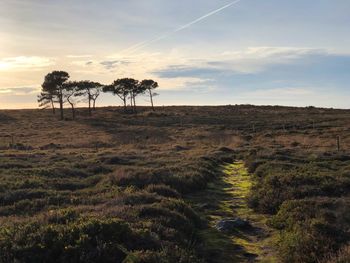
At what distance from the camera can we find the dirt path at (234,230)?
9758mm

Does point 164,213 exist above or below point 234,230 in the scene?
above

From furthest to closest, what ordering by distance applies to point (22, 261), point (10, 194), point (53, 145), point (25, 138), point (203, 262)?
point (25, 138) < point (53, 145) < point (10, 194) < point (203, 262) < point (22, 261)

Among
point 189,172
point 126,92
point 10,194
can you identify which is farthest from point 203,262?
point 126,92

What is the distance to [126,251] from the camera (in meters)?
7.67

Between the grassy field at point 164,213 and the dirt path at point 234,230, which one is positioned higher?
the grassy field at point 164,213

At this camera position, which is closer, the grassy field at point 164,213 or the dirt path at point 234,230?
the grassy field at point 164,213

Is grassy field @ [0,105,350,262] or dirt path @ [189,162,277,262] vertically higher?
grassy field @ [0,105,350,262]

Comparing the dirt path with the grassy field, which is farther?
the dirt path

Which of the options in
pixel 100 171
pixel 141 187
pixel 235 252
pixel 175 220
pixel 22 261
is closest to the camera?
pixel 22 261

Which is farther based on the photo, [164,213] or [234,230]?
[234,230]

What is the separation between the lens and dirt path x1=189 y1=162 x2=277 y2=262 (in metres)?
9.76

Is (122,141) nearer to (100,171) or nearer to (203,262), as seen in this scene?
(100,171)

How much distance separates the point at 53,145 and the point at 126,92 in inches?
2176

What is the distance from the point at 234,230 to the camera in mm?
11805
